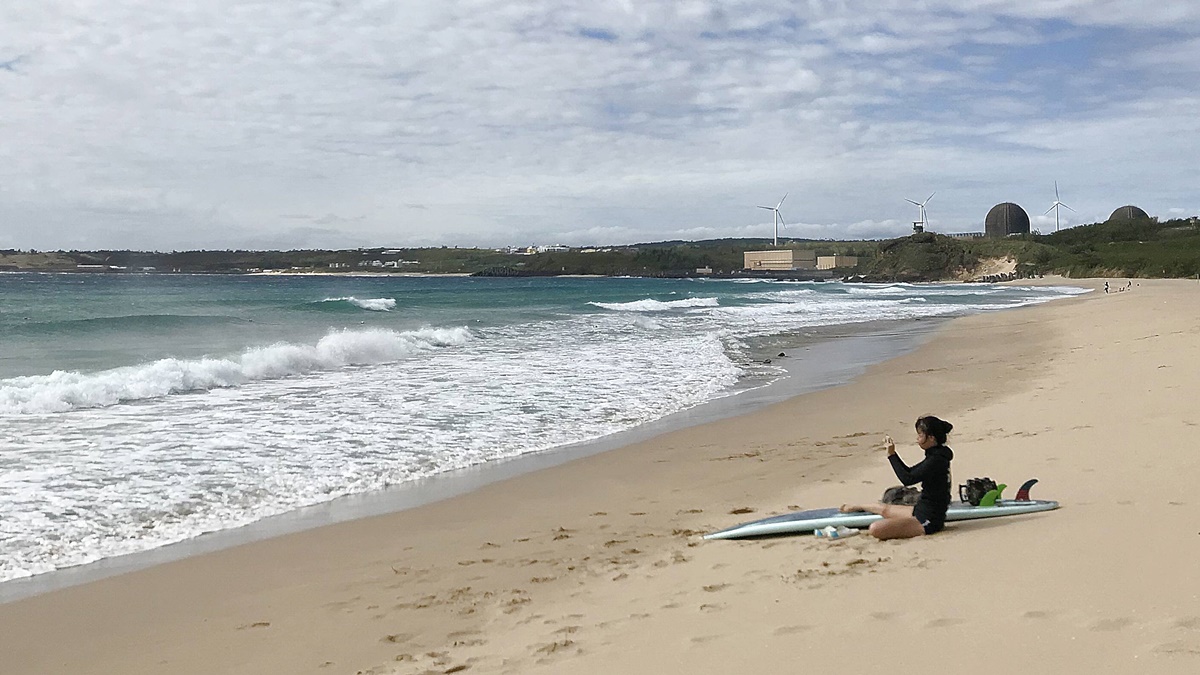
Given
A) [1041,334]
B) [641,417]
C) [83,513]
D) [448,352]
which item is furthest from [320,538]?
[1041,334]

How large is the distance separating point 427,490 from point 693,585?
4.23 m

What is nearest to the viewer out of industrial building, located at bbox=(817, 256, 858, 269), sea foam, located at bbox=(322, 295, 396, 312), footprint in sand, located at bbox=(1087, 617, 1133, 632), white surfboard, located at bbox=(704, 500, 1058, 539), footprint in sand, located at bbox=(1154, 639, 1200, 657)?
footprint in sand, located at bbox=(1154, 639, 1200, 657)

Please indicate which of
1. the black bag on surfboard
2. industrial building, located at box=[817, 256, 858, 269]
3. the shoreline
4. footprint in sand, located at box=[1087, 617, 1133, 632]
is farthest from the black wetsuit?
industrial building, located at box=[817, 256, 858, 269]

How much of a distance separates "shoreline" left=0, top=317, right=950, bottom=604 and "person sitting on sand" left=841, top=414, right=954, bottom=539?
427cm

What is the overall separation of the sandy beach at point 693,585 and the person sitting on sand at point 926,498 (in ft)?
0.39

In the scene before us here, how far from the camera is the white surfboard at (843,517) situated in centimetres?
634

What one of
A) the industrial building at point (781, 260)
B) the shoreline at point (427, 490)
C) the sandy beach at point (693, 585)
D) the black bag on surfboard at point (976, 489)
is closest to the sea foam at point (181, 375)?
the shoreline at point (427, 490)

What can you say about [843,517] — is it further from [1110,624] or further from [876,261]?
[876,261]

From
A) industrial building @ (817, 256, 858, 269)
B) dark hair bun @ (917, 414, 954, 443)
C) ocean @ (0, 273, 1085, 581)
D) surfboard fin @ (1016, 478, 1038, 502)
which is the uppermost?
industrial building @ (817, 256, 858, 269)

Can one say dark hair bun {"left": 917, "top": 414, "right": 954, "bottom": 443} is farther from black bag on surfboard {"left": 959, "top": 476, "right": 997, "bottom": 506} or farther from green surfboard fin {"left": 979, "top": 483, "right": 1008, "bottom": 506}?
green surfboard fin {"left": 979, "top": 483, "right": 1008, "bottom": 506}

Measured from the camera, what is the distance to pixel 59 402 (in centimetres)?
1401

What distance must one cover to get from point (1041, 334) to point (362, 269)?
16667cm

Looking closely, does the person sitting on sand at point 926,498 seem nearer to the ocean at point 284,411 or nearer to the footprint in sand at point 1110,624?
the footprint in sand at point 1110,624

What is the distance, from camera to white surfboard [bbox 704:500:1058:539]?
6336 millimetres
